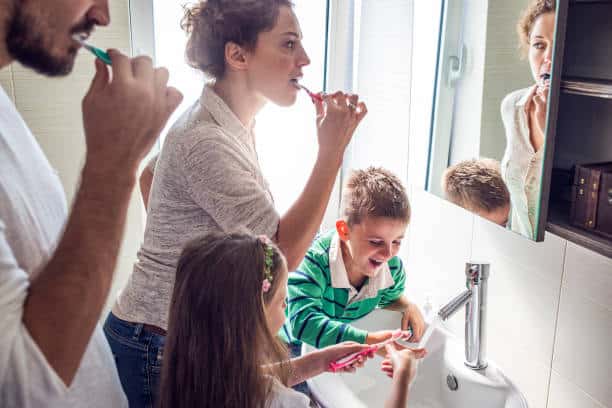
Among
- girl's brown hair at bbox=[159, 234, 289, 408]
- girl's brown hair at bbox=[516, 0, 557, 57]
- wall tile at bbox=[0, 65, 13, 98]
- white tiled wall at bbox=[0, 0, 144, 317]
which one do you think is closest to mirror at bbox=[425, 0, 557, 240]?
girl's brown hair at bbox=[516, 0, 557, 57]

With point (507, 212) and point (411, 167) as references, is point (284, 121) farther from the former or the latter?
point (507, 212)

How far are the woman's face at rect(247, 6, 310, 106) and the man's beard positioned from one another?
17.6 inches

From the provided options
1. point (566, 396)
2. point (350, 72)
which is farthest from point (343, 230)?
point (350, 72)

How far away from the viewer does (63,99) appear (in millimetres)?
1659

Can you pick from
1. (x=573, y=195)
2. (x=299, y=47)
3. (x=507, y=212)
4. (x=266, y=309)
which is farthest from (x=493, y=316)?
(x=299, y=47)

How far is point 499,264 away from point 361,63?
873 millimetres

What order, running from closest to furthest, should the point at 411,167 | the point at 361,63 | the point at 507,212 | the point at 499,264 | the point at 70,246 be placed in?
the point at 70,246 < the point at 507,212 < the point at 499,264 < the point at 411,167 < the point at 361,63

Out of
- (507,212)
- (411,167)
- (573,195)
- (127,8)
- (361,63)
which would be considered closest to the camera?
(573,195)

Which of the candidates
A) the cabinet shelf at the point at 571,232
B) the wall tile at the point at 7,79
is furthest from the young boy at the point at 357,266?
the wall tile at the point at 7,79

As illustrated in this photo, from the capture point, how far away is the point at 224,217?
941 mm

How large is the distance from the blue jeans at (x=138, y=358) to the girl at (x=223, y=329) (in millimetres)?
141

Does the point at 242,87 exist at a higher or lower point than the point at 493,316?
higher

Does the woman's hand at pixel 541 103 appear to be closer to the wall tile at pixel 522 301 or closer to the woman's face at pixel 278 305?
the wall tile at pixel 522 301

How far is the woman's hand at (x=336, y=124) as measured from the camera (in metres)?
1.02
